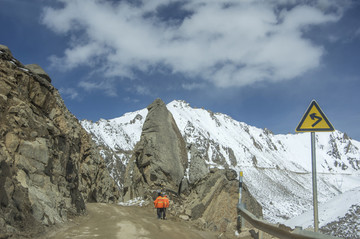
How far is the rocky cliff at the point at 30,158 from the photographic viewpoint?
826cm

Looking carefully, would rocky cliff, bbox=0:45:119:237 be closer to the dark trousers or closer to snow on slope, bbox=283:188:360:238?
the dark trousers

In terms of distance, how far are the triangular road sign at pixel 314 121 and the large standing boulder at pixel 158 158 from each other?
14.7 meters

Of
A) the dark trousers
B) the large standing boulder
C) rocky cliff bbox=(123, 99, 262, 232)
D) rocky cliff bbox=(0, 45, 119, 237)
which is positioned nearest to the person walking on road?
the dark trousers

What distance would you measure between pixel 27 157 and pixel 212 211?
8.05 metres

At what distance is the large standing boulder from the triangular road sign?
578 inches

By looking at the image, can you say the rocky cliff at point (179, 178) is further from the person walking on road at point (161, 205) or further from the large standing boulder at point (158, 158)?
the person walking on road at point (161, 205)

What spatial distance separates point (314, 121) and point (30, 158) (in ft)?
30.7

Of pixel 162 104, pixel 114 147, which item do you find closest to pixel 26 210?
pixel 162 104

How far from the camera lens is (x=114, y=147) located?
18412cm

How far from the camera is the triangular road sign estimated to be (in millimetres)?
6656

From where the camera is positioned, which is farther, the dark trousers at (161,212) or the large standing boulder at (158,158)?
the large standing boulder at (158,158)

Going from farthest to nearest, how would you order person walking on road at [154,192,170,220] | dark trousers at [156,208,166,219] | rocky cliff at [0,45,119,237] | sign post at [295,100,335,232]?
1. dark trousers at [156,208,166,219]
2. person walking on road at [154,192,170,220]
3. rocky cliff at [0,45,119,237]
4. sign post at [295,100,335,232]

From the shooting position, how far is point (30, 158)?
10.9m

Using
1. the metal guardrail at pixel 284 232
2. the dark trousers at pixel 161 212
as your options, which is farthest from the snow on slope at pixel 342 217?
the metal guardrail at pixel 284 232
